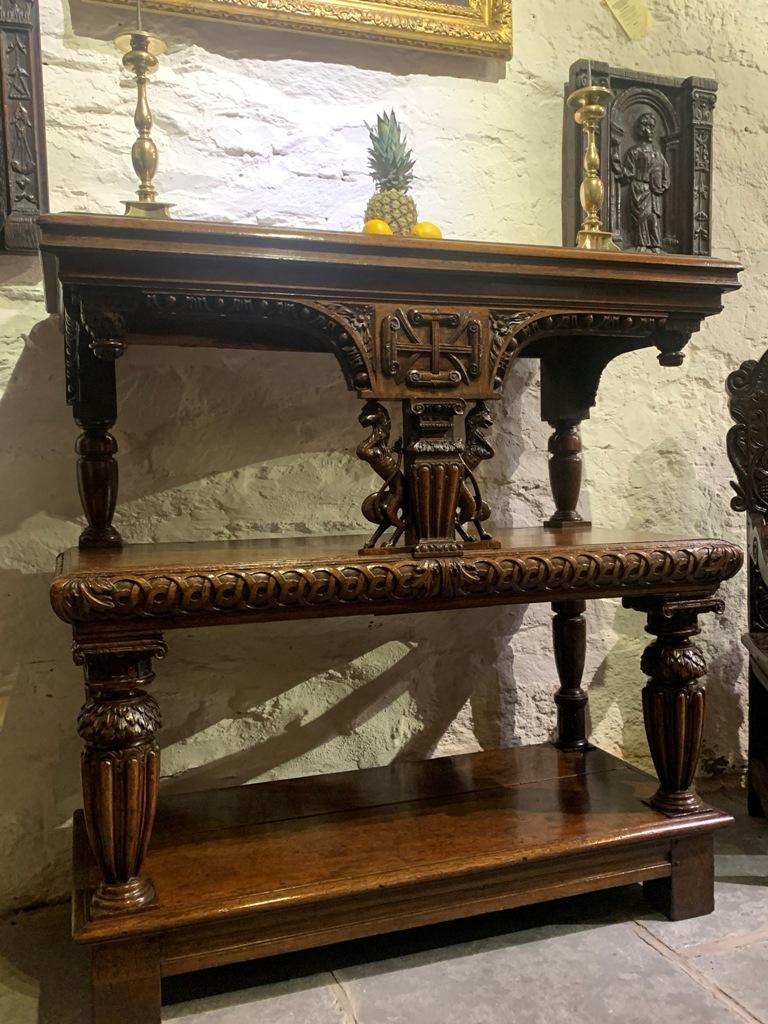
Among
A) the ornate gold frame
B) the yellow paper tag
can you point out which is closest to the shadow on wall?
the ornate gold frame

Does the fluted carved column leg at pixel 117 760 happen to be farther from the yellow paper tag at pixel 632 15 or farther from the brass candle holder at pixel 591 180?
the yellow paper tag at pixel 632 15

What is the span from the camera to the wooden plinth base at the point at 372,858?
4.43 ft

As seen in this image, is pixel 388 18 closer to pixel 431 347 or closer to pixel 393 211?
pixel 393 211

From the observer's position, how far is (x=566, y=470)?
2.08 metres

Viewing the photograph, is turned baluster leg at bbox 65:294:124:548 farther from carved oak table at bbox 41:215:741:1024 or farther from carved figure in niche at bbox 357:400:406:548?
carved figure in niche at bbox 357:400:406:548

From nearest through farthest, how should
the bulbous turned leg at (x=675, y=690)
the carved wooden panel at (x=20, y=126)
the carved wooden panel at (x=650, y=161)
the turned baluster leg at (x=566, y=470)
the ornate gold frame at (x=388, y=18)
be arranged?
the bulbous turned leg at (x=675, y=690) < the carved wooden panel at (x=20, y=126) < the ornate gold frame at (x=388, y=18) < the turned baluster leg at (x=566, y=470) < the carved wooden panel at (x=650, y=161)

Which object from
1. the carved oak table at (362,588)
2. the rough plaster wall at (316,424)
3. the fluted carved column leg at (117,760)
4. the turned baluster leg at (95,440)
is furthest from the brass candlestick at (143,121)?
the fluted carved column leg at (117,760)

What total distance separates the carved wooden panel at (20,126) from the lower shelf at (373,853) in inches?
48.9

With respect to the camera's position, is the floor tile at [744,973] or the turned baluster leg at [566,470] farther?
the turned baluster leg at [566,470]

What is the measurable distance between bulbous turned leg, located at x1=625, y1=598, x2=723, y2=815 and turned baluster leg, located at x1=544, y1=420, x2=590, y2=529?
45 cm

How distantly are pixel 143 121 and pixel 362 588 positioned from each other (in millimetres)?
911

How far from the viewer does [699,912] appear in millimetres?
1660

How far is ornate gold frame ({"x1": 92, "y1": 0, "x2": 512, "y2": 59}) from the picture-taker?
1931 mm

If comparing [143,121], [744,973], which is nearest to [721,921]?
[744,973]
